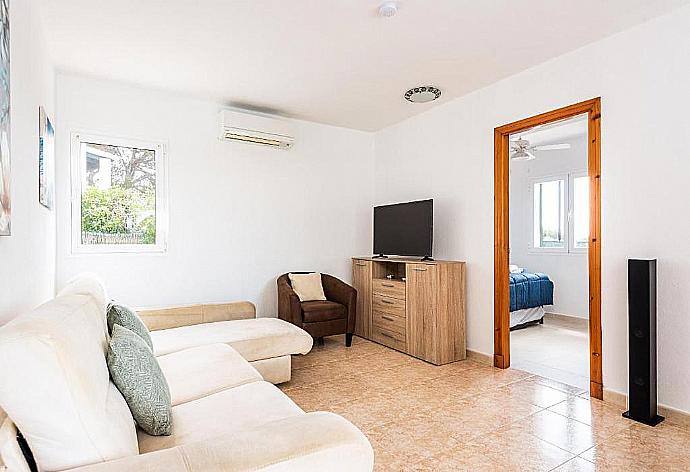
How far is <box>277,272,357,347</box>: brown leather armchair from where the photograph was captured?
4.48 m

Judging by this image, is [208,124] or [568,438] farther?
[208,124]

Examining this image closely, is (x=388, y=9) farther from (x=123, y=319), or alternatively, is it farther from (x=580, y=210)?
(x=580, y=210)

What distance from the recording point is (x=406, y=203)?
498cm

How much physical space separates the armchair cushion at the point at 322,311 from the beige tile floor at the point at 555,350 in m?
1.80

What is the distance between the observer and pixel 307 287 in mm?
4980

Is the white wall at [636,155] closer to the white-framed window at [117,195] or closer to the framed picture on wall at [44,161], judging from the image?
the white-framed window at [117,195]

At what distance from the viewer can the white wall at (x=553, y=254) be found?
6344mm

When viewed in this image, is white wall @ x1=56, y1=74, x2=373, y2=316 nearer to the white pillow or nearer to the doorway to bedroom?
the white pillow

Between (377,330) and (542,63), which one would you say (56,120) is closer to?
(377,330)

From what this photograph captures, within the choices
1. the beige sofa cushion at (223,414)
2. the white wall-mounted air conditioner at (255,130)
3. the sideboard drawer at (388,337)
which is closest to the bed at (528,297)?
the sideboard drawer at (388,337)

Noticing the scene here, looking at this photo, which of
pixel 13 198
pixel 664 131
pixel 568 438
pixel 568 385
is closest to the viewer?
pixel 13 198

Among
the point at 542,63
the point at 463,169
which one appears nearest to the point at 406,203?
the point at 463,169

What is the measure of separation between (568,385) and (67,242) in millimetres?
4574

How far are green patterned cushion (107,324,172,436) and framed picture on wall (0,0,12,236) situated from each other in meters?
0.64
